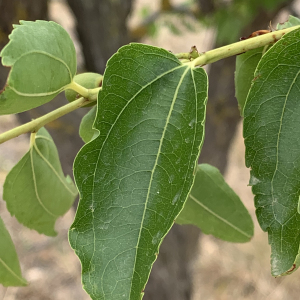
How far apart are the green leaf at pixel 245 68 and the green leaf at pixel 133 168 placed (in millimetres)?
142

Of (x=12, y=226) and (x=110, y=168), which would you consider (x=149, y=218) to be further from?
(x=12, y=226)

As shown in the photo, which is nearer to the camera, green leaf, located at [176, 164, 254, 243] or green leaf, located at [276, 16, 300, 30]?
green leaf, located at [276, 16, 300, 30]

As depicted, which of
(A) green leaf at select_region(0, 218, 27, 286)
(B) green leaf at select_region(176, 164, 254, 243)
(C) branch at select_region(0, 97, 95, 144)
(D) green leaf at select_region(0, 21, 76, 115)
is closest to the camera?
(D) green leaf at select_region(0, 21, 76, 115)

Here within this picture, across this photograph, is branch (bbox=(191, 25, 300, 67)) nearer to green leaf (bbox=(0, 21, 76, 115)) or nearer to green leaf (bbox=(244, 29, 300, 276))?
green leaf (bbox=(244, 29, 300, 276))

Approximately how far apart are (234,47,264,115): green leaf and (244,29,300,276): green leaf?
92 mm

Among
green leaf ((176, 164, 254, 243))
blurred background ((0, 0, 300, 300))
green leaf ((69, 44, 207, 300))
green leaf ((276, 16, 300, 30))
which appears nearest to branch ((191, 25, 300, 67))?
green leaf ((69, 44, 207, 300))

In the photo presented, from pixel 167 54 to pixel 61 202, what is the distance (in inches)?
17.4

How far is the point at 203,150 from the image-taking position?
6.51 feet

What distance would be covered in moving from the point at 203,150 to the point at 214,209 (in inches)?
48.9

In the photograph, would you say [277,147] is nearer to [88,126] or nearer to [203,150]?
[88,126]

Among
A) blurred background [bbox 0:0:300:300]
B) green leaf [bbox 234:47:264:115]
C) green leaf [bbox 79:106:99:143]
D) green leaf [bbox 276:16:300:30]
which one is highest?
green leaf [bbox 276:16:300:30]

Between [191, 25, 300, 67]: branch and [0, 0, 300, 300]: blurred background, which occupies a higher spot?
[191, 25, 300, 67]: branch

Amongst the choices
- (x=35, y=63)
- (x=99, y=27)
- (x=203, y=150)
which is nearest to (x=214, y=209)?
(x=35, y=63)

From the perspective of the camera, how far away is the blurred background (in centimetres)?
150
